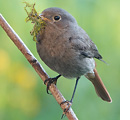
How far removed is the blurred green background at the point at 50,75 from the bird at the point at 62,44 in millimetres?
336

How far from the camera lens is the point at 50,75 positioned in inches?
106

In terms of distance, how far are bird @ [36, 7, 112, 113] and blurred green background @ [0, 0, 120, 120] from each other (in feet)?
1.10

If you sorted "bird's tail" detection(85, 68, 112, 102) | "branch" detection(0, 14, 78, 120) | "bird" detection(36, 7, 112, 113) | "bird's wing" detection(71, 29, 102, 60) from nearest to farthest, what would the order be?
1. "branch" detection(0, 14, 78, 120)
2. "bird" detection(36, 7, 112, 113)
3. "bird's wing" detection(71, 29, 102, 60)
4. "bird's tail" detection(85, 68, 112, 102)

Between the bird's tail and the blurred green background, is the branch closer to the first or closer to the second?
the blurred green background

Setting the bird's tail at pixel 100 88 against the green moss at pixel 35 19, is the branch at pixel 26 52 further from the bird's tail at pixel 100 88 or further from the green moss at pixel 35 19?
the bird's tail at pixel 100 88

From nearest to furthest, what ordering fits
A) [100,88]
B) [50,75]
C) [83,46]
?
[83,46] → [50,75] → [100,88]

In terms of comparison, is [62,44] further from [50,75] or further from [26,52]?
[50,75]

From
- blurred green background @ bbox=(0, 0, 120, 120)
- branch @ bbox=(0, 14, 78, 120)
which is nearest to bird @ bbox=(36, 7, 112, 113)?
branch @ bbox=(0, 14, 78, 120)

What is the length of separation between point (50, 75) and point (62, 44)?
557 millimetres

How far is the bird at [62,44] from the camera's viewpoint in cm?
216

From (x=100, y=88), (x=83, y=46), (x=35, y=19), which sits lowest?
(x=100, y=88)

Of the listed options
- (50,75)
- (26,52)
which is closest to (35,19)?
(26,52)

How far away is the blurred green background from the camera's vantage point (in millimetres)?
2586

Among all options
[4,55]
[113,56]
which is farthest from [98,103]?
[4,55]
